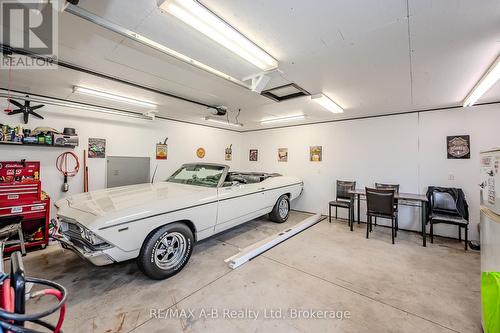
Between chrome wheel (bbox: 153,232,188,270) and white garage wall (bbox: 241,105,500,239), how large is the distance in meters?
4.16

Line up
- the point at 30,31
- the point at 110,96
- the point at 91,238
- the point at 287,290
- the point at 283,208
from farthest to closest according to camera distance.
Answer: the point at 283,208, the point at 110,96, the point at 287,290, the point at 91,238, the point at 30,31

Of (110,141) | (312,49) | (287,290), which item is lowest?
(287,290)

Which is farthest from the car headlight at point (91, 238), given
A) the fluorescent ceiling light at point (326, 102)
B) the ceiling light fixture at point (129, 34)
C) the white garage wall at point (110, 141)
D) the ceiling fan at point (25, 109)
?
the fluorescent ceiling light at point (326, 102)

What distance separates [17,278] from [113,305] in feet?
5.14

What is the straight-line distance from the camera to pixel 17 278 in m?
0.87

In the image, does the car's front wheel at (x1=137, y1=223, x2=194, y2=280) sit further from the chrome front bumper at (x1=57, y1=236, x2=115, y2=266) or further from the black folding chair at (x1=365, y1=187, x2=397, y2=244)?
the black folding chair at (x1=365, y1=187, x2=397, y2=244)

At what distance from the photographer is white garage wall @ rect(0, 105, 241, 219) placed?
12.1ft

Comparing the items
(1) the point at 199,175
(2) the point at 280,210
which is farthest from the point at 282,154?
(1) the point at 199,175

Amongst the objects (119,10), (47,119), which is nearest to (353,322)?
(119,10)

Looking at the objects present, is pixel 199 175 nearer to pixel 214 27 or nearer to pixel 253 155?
pixel 214 27

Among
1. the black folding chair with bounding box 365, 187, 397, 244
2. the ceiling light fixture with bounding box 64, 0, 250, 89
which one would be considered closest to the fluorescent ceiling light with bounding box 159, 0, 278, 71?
the ceiling light fixture with bounding box 64, 0, 250, 89

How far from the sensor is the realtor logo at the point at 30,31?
152cm

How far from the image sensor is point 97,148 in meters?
4.32

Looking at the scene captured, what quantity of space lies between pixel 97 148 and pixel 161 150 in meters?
1.36
